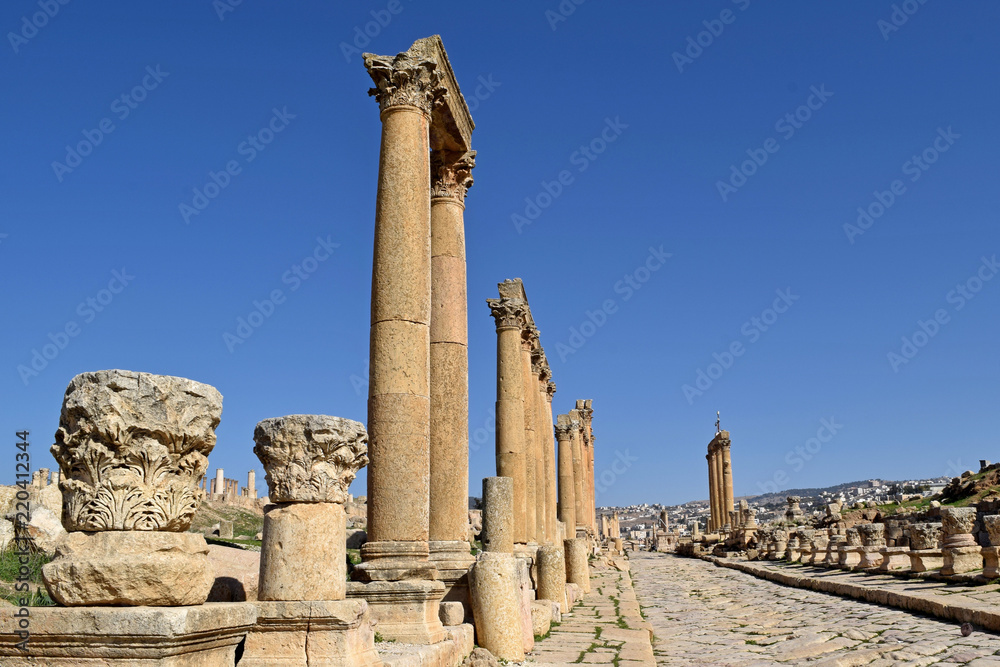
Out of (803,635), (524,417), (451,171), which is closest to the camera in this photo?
(803,635)

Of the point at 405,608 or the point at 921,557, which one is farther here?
the point at 921,557

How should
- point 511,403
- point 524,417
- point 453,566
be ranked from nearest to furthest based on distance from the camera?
point 453,566, point 511,403, point 524,417

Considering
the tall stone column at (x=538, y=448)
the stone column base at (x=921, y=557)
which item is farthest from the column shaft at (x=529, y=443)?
the stone column base at (x=921, y=557)

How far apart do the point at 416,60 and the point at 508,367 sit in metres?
10.4

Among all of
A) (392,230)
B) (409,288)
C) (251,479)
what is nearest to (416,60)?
(392,230)

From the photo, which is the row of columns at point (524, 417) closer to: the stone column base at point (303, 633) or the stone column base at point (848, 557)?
the stone column base at point (848, 557)

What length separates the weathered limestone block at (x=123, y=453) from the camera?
490 centimetres

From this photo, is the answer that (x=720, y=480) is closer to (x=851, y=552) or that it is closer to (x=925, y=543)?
(x=851, y=552)

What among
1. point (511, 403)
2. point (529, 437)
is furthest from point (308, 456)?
point (529, 437)

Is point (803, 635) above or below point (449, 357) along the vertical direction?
below

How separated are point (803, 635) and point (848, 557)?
15.4 metres

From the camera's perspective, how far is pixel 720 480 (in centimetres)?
6600

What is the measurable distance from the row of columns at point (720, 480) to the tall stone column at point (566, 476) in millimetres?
29441

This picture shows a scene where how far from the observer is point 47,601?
29.8 ft
